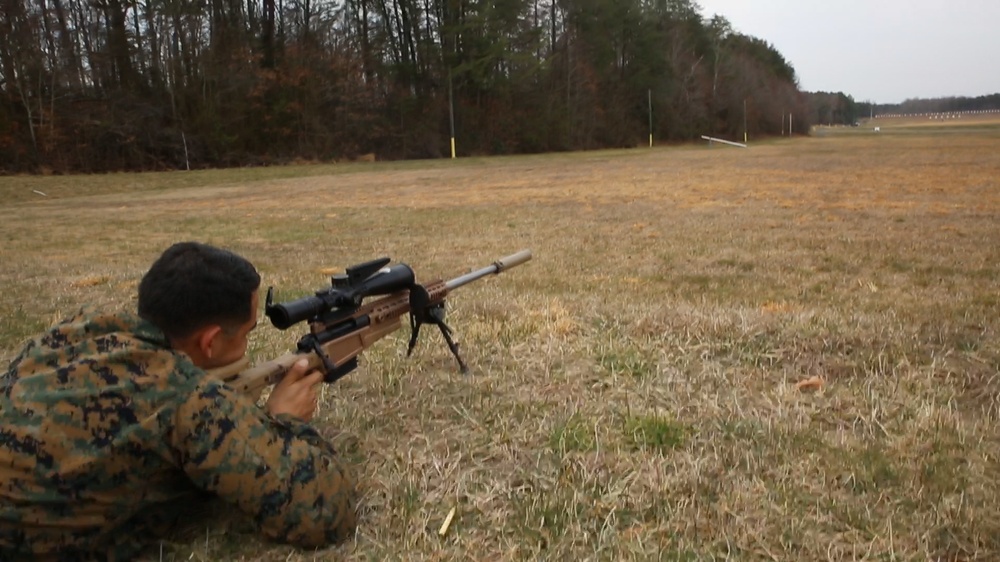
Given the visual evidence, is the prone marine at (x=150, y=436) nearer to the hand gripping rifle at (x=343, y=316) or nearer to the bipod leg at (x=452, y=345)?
the hand gripping rifle at (x=343, y=316)

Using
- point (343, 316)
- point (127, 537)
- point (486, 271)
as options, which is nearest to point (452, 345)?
point (486, 271)

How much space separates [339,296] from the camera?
9.91ft

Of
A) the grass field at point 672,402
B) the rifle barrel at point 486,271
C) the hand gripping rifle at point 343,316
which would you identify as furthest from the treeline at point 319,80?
the hand gripping rifle at point 343,316

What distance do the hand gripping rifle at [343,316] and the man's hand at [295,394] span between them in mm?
32

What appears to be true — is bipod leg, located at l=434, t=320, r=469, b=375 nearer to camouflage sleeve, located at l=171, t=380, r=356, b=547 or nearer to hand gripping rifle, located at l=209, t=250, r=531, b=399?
hand gripping rifle, located at l=209, t=250, r=531, b=399

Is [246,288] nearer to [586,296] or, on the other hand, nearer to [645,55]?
[586,296]

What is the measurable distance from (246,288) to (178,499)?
78cm

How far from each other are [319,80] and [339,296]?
47241 mm

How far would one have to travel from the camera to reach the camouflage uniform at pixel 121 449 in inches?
86.1

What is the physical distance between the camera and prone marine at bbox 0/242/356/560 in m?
2.20

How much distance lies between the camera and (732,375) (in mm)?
4023

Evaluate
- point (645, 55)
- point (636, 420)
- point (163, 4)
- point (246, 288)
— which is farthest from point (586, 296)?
point (645, 55)

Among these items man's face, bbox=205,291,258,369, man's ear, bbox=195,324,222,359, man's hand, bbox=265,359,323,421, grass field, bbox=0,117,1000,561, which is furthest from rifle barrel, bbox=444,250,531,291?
man's ear, bbox=195,324,222,359

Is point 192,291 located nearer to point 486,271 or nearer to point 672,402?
point 486,271
